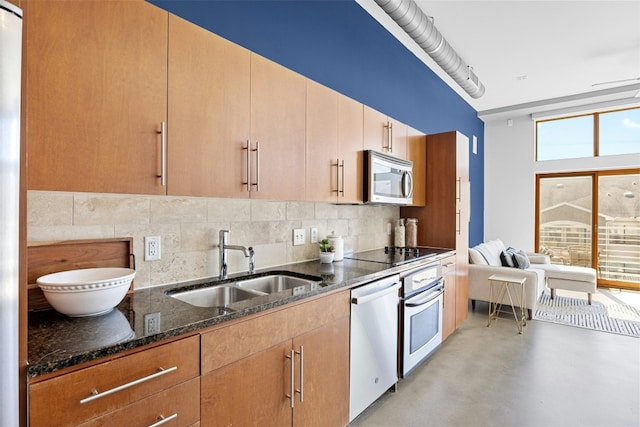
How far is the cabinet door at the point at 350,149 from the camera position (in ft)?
7.84

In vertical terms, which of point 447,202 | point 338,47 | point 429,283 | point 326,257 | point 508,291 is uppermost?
point 338,47

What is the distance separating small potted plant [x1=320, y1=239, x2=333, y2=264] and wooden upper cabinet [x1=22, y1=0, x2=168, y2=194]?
4.64 ft

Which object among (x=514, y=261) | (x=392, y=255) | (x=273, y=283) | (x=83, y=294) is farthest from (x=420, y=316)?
(x=514, y=261)

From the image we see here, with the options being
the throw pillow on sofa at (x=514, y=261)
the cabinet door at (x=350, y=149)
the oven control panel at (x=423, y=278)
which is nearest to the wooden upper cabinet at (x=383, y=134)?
the cabinet door at (x=350, y=149)

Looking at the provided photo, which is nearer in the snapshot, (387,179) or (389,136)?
(387,179)

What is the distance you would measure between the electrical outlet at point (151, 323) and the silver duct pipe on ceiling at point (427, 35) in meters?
2.66

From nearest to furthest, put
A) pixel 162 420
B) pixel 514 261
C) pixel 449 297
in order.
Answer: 1. pixel 162 420
2. pixel 449 297
3. pixel 514 261

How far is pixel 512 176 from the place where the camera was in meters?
6.57

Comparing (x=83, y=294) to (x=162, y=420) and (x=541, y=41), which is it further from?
(x=541, y=41)

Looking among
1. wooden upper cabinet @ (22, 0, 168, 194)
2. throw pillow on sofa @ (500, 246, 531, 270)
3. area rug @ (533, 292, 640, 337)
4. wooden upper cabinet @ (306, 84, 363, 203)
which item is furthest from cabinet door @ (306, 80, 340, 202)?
area rug @ (533, 292, 640, 337)

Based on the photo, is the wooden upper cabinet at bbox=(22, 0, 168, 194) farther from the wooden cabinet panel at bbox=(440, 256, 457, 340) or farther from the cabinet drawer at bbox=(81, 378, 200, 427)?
the wooden cabinet panel at bbox=(440, 256, 457, 340)

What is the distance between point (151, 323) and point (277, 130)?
1.17 meters

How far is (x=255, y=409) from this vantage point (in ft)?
4.67

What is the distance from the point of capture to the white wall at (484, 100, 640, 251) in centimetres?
639
